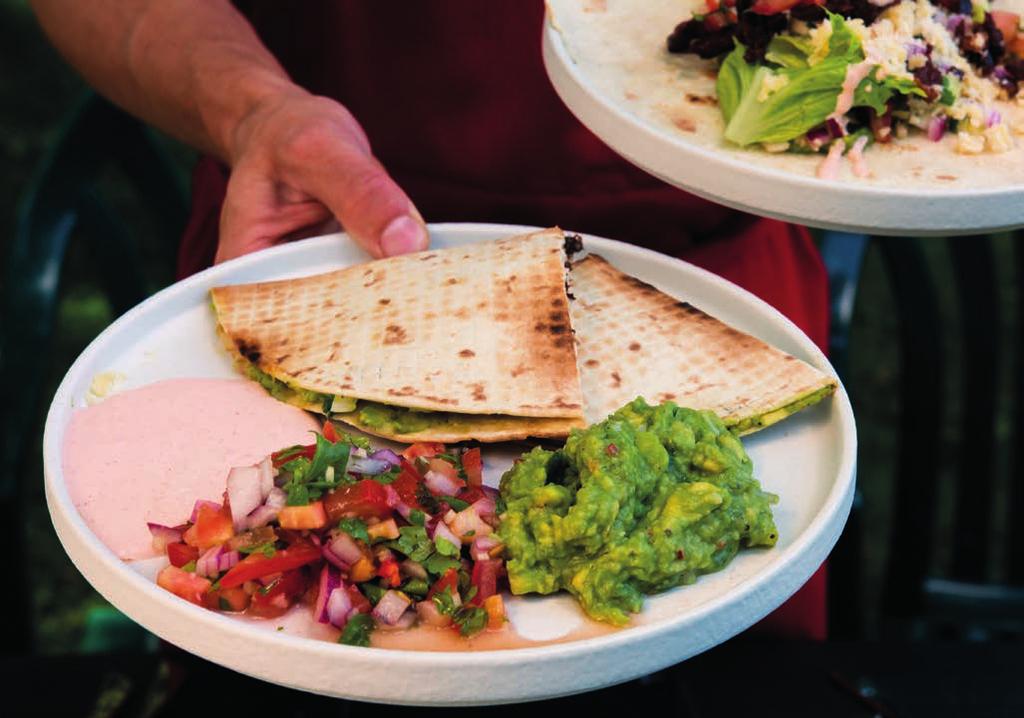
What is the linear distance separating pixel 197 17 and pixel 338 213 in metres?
0.76

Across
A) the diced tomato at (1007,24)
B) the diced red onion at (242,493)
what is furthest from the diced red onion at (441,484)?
the diced tomato at (1007,24)

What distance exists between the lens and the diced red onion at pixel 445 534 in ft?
5.07

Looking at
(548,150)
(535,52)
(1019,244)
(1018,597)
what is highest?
(535,52)

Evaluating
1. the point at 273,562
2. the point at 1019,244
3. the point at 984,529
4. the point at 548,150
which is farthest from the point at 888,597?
the point at 273,562

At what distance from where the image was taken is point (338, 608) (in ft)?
4.83

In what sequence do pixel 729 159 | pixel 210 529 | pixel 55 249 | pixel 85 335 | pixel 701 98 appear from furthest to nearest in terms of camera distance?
pixel 85 335 → pixel 55 249 → pixel 701 98 → pixel 729 159 → pixel 210 529

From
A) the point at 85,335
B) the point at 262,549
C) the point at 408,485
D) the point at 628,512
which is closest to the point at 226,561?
the point at 262,549

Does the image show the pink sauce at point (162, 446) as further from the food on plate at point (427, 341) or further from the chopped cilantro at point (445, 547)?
the chopped cilantro at point (445, 547)

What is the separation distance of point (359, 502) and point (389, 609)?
5.7 inches

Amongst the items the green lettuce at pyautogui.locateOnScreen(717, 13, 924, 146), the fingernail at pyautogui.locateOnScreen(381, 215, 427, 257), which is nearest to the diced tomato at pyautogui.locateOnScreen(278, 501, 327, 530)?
the fingernail at pyautogui.locateOnScreen(381, 215, 427, 257)

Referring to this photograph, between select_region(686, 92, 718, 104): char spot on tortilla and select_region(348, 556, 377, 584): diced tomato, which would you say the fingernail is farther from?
select_region(348, 556, 377, 584): diced tomato

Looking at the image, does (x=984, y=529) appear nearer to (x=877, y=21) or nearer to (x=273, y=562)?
(x=877, y=21)

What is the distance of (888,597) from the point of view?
349 centimetres

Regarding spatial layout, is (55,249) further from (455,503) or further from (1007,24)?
(1007,24)
